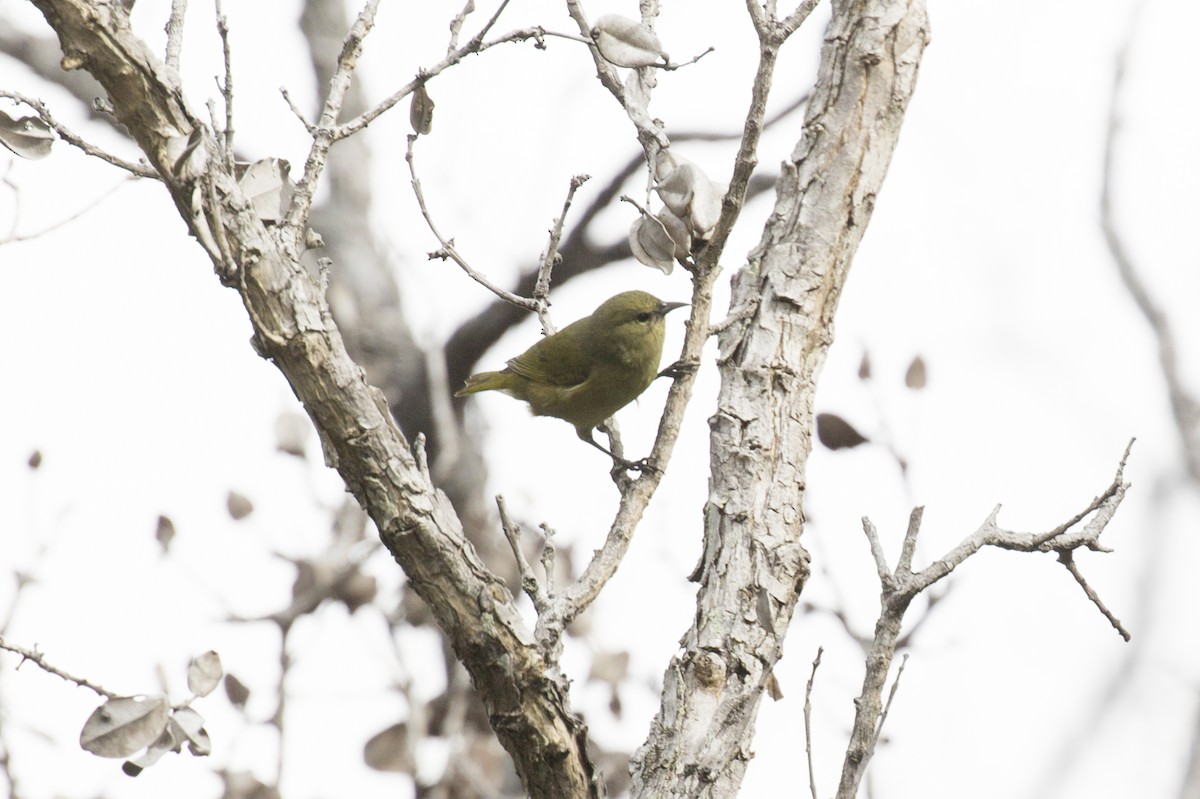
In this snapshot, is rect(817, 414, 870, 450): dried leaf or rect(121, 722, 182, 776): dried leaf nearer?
rect(121, 722, 182, 776): dried leaf

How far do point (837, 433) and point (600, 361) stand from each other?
1.33 metres

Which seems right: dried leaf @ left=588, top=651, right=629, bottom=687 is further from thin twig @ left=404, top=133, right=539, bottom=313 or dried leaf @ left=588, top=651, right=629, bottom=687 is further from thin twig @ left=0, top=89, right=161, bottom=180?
thin twig @ left=0, top=89, right=161, bottom=180

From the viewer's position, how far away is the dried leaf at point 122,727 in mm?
2217

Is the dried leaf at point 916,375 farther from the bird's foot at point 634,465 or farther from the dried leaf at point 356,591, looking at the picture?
the dried leaf at point 356,591

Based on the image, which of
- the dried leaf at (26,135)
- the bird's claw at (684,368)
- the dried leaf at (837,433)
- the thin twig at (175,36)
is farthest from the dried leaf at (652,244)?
the dried leaf at (26,135)

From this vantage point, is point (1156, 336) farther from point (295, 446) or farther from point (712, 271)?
point (295, 446)

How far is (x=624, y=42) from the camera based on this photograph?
2.71 metres

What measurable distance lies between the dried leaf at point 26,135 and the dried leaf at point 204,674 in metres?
1.08

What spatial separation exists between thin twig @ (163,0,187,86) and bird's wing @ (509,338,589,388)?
8.48ft

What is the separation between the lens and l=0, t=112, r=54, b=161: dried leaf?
2.30m

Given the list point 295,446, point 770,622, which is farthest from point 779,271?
point 295,446

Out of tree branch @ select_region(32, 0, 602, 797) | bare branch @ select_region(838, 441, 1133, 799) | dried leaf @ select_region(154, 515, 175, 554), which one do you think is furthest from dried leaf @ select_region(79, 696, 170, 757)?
dried leaf @ select_region(154, 515, 175, 554)

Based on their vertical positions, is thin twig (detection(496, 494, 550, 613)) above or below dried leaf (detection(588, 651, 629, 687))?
below

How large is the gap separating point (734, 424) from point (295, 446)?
2.70 m
